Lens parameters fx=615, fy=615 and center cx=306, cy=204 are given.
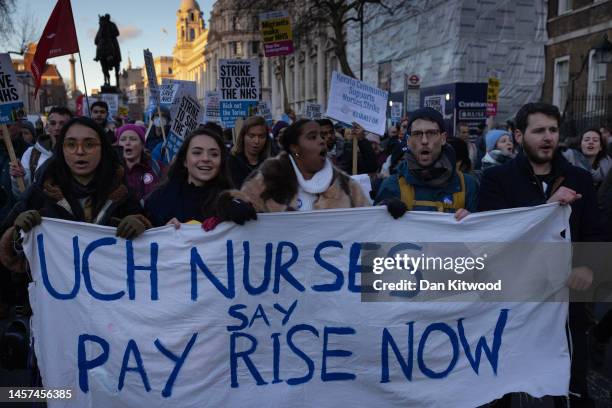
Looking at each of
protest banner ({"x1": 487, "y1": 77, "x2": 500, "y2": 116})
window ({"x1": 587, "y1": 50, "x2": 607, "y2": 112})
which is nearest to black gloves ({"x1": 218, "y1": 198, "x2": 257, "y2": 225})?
protest banner ({"x1": 487, "y1": 77, "x2": 500, "y2": 116})

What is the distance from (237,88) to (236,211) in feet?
19.6

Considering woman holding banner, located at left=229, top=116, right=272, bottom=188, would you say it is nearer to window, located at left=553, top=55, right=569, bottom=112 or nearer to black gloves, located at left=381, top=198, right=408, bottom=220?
black gloves, located at left=381, top=198, right=408, bottom=220

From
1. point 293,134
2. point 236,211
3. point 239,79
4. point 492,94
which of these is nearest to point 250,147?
point 293,134

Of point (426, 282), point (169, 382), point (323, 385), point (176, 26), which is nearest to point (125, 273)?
point (169, 382)

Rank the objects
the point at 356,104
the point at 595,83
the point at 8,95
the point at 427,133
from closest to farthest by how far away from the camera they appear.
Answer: the point at 427,133
the point at 8,95
the point at 356,104
the point at 595,83

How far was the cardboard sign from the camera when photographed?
558 cm

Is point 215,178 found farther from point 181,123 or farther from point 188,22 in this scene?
point 188,22

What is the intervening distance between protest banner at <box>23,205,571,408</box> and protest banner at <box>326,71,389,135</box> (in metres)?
2.79

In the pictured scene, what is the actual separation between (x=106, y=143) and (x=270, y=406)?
5.39 feet

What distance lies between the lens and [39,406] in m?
3.48

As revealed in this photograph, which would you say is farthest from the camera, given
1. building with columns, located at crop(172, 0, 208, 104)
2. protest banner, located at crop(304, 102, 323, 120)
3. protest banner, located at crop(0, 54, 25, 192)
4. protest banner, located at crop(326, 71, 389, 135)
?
building with columns, located at crop(172, 0, 208, 104)

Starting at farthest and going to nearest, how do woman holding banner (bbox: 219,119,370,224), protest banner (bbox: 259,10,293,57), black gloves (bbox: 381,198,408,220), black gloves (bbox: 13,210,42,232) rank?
protest banner (bbox: 259,10,293,57) → woman holding banner (bbox: 219,119,370,224) → black gloves (bbox: 381,198,408,220) → black gloves (bbox: 13,210,42,232)

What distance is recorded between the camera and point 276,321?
3.24 meters

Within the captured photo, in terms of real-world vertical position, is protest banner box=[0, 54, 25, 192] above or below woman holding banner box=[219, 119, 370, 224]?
above
